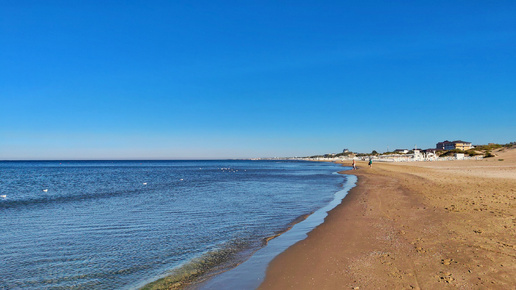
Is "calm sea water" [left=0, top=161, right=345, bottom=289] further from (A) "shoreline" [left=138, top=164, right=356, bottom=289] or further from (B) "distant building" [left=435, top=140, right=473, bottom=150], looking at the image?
(B) "distant building" [left=435, top=140, right=473, bottom=150]

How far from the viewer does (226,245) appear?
382 inches

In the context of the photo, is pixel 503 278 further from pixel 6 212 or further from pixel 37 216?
pixel 6 212

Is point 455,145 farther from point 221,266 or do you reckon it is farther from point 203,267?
point 203,267

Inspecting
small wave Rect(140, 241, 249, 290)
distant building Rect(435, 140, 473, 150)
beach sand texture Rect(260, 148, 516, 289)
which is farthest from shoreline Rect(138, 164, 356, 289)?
distant building Rect(435, 140, 473, 150)

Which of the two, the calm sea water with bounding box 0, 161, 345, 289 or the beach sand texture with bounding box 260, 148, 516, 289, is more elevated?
the beach sand texture with bounding box 260, 148, 516, 289

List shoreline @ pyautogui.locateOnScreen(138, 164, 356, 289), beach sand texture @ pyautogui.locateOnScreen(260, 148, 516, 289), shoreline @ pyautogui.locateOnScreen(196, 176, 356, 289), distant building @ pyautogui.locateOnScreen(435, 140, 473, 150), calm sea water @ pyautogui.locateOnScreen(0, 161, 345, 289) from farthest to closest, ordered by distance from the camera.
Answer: distant building @ pyautogui.locateOnScreen(435, 140, 473, 150)
calm sea water @ pyautogui.locateOnScreen(0, 161, 345, 289)
shoreline @ pyautogui.locateOnScreen(138, 164, 356, 289)
shoreline @ pyautogui.locateOnScreen(196, 176, 356, 289)
beach sand texture @ pyautogui.locateOnScreen(260, 148, 516, 289)

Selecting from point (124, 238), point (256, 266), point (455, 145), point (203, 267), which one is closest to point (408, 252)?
point (256, 266)

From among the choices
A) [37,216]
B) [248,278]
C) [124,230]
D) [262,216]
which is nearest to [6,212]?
[37,216]

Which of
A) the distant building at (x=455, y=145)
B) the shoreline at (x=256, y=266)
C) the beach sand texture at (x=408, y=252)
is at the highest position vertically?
the distant building at (x=455, y=145)

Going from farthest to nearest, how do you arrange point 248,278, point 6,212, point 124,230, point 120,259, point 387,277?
point 6,212 → point 124,230 → point 120,259 → point 248,278 → point 387,277

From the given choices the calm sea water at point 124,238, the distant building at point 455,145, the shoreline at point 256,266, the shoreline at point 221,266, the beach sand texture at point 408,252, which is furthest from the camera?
the distant building at point 455,145

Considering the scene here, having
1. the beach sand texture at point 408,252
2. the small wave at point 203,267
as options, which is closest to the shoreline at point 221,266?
the small wave at point 203,267

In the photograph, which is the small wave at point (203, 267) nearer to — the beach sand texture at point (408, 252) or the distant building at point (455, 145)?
the beach sand texture at point (408, 252)

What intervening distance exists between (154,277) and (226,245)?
→ 2.94 metres
